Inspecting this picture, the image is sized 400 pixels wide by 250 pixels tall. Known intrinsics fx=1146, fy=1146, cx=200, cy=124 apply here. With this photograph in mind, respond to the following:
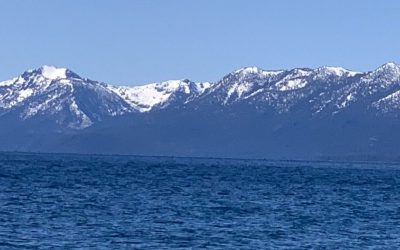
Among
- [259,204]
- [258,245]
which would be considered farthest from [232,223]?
[259,204]

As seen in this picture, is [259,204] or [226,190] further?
[226,190]

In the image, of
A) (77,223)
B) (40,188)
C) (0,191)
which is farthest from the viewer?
(40,188)

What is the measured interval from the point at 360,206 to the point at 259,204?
1007 cm

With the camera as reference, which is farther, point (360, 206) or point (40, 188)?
point (40, 188)

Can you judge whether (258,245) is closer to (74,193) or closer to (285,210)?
(285,210)

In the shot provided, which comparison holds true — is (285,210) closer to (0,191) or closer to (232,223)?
(232,223)

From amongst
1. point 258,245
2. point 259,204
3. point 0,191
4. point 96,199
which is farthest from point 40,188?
point 258,245

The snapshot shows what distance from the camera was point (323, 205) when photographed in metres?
106

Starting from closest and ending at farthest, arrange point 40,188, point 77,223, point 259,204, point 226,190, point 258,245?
1. point 258,245
2. point 77,223
3. point 259,204
4. point 40,188
5. point 226,190


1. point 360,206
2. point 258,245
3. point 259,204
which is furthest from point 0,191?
point 258,245

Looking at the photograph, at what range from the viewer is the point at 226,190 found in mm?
129375

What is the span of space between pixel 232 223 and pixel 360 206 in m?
28.5

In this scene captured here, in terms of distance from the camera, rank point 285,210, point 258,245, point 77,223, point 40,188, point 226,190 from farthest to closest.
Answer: point 226,190
point 40,188
point 285,210
point 77,223
point 258,245

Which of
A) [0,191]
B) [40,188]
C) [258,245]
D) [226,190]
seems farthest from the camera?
[226,190]
